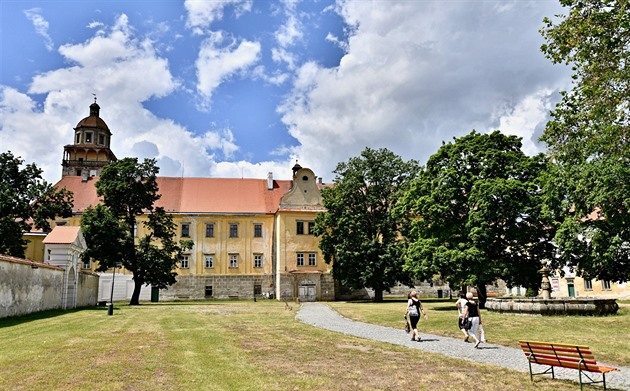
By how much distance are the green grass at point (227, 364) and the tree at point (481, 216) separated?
15288 millimetres

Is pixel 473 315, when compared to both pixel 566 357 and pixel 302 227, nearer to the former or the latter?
pixel 566 357

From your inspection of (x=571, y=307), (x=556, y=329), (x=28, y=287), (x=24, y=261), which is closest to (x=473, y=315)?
(x=556, y=329)

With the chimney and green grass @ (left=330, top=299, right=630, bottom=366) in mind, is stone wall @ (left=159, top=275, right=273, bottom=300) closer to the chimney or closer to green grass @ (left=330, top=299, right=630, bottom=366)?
the chimney

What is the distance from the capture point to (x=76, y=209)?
178 ft

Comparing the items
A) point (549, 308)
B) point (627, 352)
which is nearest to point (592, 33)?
point (627, 352)

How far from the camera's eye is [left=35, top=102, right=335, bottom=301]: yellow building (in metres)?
52.3

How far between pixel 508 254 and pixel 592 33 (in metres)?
20.2

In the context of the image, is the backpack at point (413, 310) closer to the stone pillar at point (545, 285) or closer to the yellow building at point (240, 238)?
the stone pillar at point (545, 285)

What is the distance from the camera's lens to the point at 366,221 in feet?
155

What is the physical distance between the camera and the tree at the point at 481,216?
98.6 feet

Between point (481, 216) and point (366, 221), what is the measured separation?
1788 cm

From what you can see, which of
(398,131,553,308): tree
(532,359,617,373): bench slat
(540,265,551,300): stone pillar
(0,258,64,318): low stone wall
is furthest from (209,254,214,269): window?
(532,359,617,373): bench slat

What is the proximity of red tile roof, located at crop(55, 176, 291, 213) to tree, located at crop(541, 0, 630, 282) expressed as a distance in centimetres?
3624

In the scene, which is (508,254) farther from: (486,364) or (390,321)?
(486,364)
